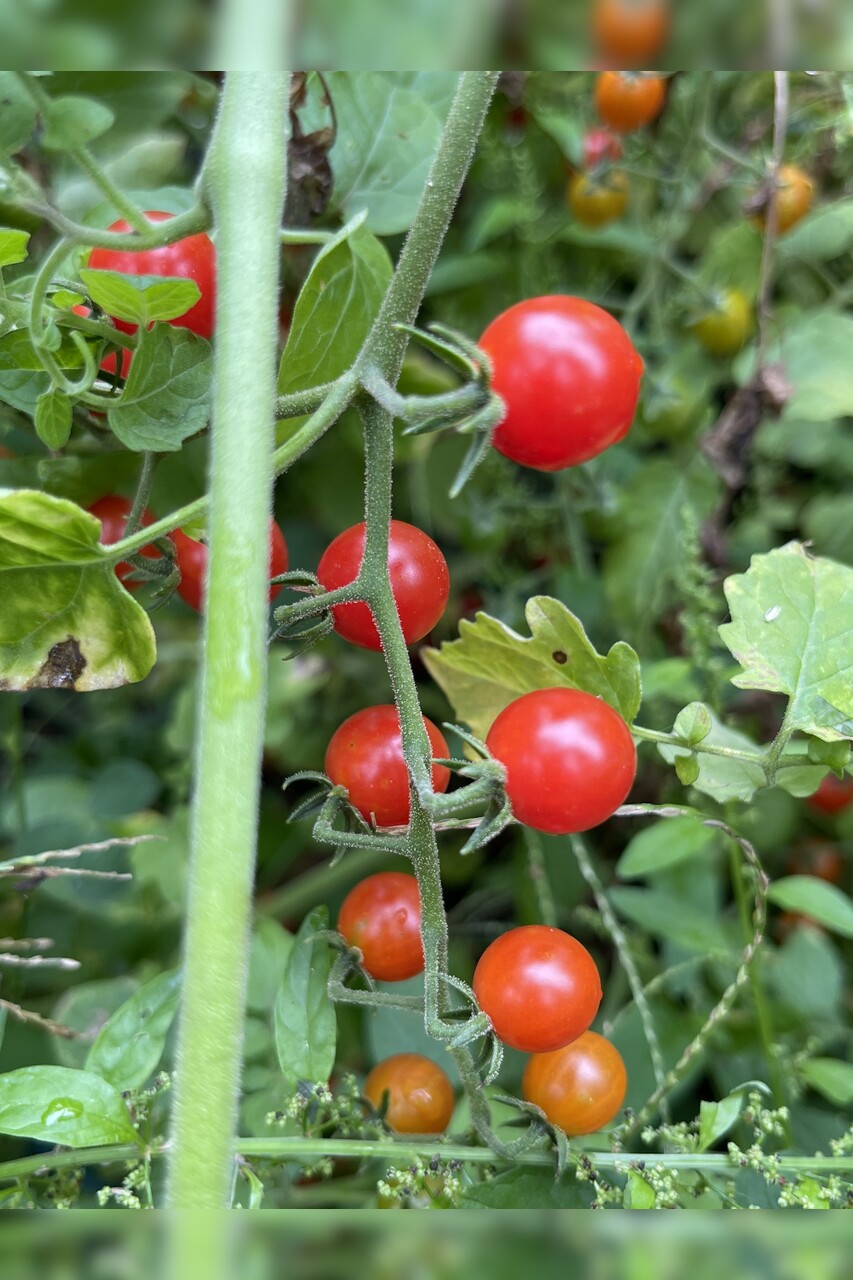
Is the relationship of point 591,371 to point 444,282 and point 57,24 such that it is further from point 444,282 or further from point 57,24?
point 444,282

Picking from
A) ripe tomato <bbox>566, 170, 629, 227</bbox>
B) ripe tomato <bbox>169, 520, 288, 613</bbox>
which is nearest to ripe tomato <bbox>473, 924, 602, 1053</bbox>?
ripe tomato <bbox>169, 520, 288, 613</bbox>

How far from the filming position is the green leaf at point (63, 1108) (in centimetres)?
44

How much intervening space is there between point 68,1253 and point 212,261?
415 millimetres

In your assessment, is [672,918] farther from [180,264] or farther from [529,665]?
[180,264]

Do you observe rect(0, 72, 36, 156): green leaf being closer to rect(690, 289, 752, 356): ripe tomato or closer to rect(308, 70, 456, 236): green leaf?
rect(308, 70, 456, 236): green leaf

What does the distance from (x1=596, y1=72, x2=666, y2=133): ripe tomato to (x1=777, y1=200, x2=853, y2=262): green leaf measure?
16cm

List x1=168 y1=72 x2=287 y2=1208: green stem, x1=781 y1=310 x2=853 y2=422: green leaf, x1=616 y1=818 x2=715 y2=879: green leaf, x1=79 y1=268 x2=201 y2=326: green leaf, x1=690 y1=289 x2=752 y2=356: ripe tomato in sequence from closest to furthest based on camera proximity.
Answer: x1=168 y1=72 x2=287 y2=1208: green stem < x1=79 y1=268 x2=201 y2=326: green leaf < x1=616 y1=818 x2=715 y2=879: green leaf < x1=781 y1=310 x2=853 y2=422: green leaf < x1=690 y1=289 x2=752 y2=356: ripe tomato

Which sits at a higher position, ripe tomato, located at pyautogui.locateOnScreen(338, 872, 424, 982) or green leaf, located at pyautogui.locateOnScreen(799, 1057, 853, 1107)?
ripe tomato, located at pyautogui.locateOnScreen(338, 872, 424, 982)

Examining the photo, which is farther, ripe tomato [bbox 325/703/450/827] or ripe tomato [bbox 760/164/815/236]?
ripe tomato [bbox 760/164/815/236]

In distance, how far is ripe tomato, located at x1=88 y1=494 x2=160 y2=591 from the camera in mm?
561

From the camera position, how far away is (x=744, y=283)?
93 cm

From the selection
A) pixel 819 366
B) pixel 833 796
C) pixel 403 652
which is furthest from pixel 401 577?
pixel 833 796

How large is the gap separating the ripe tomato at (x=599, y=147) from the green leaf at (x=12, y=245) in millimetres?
616

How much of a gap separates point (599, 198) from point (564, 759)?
0.65 metres
